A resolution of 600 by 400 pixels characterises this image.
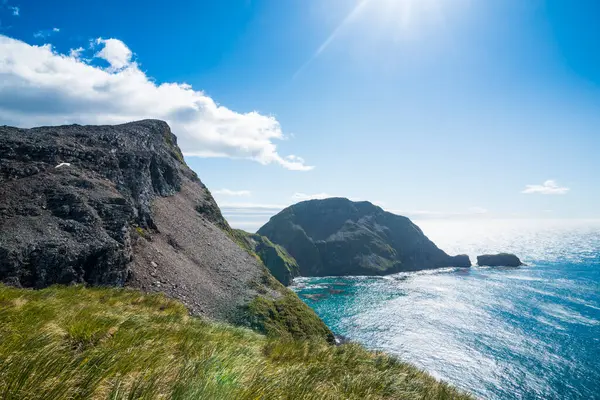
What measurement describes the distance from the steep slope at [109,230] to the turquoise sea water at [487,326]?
33.7m

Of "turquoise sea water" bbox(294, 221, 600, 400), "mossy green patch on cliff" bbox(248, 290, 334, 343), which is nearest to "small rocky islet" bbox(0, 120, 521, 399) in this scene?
"mossy green patch on cliff" bbox(248, 290, 334, 343)

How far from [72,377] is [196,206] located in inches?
2656

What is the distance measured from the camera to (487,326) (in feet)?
283

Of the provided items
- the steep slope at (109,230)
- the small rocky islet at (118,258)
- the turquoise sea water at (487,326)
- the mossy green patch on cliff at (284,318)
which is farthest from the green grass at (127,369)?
the turquoise sea water at (487,326)

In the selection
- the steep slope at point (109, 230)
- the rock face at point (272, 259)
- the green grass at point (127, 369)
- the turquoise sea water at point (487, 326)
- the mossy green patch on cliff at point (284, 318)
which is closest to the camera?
the green grass at point (127, 369)

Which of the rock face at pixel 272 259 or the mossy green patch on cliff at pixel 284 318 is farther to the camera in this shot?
the rock face at pixel 272 259

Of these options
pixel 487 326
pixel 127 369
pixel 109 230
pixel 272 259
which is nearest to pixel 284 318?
pixel 109 230

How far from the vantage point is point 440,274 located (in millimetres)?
181000

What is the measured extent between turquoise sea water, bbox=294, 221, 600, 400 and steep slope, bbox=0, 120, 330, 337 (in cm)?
3370

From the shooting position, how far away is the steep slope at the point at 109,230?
26703mm

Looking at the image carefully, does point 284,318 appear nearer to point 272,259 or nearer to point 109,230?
point 109,230

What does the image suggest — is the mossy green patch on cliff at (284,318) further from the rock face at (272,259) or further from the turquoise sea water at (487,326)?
the rock face at (272,259)

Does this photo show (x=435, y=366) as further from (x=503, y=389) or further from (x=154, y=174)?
(x=154, y=174)

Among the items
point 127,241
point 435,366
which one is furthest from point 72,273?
point 435,366
